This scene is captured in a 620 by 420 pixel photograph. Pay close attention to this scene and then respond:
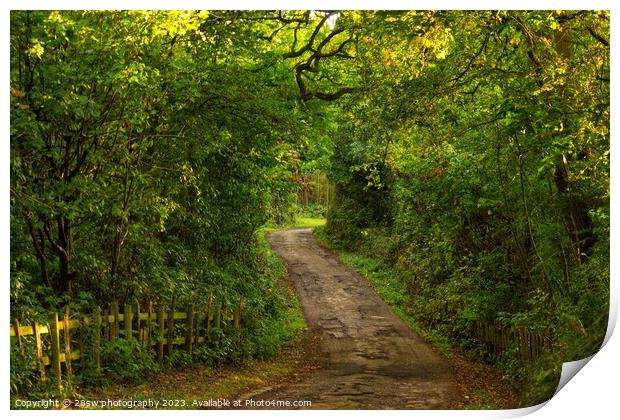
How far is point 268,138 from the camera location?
11484mm

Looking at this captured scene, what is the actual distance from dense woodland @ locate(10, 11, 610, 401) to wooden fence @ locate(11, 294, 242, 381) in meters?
0.31

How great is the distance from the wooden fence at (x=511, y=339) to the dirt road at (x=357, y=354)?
90 cm

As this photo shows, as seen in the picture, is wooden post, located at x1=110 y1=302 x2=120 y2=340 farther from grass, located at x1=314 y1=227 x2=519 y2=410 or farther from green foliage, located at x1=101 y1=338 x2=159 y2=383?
grass, located at x1=314 y1=227 x2=519 y2=410

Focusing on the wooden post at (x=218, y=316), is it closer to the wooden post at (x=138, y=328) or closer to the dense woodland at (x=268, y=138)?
the dense woodland at (x=268, y=138)

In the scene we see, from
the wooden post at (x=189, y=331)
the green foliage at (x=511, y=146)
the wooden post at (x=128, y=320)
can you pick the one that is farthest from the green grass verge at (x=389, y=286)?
the wooden post at (x=128, y=320)

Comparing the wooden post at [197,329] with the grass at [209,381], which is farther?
the wooden post at [197,329]

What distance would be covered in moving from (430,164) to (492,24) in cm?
539

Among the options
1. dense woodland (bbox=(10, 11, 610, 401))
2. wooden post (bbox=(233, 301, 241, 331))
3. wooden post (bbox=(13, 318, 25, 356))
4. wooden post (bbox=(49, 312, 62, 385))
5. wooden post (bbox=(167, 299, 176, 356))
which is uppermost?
dense woodland (bbox=(10, 11, 610, 401))

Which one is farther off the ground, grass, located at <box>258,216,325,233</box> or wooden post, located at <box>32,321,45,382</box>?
wooden post, located at <box>32,321,45,382</box>

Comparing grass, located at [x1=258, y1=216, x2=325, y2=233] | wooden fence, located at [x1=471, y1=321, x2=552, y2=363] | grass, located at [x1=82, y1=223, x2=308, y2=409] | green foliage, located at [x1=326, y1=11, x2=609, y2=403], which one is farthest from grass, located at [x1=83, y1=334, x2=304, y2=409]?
grass, located at [x1=258, y1=216, x2=325, y2=233]

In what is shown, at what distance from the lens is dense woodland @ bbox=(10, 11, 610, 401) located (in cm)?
759

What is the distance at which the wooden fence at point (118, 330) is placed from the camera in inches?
287
